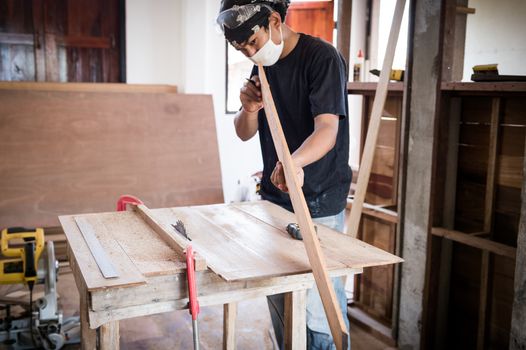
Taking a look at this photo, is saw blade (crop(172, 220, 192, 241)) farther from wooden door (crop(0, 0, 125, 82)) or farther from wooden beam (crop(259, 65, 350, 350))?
wooden door (crop(0, 0, 125, 82))

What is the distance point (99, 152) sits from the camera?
4.18 metres

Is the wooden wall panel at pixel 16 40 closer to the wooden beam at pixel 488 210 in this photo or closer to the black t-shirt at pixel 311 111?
the black t-shirt at pixel 311 111

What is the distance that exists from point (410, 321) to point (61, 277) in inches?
91.4

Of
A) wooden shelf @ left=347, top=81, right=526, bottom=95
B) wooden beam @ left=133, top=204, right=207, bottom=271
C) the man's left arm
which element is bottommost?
wooden beam @ left=133, top=204, right=207, bottom=271

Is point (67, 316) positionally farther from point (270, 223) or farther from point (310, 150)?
point (310, 150)

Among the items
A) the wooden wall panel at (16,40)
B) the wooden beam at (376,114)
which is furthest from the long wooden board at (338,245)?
the wooden wall panel at (16,40)

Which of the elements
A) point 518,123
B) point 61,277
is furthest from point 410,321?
point 61,277

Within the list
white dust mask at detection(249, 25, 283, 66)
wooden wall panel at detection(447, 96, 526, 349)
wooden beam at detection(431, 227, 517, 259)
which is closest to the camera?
white dust mask at detection(249, 25, 283, 66)

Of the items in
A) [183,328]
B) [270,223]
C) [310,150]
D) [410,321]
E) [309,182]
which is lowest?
[183,328]

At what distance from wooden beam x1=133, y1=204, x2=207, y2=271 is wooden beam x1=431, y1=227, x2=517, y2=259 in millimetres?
1295

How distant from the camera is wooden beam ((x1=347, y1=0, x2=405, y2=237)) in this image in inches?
99.0

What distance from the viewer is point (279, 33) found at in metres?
1.75

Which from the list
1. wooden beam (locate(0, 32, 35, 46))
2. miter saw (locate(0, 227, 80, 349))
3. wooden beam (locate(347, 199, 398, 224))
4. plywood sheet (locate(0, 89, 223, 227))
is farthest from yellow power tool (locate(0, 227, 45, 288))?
wooden beam (locate(0, 32, 35, 46))

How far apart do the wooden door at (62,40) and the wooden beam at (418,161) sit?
315 cm
